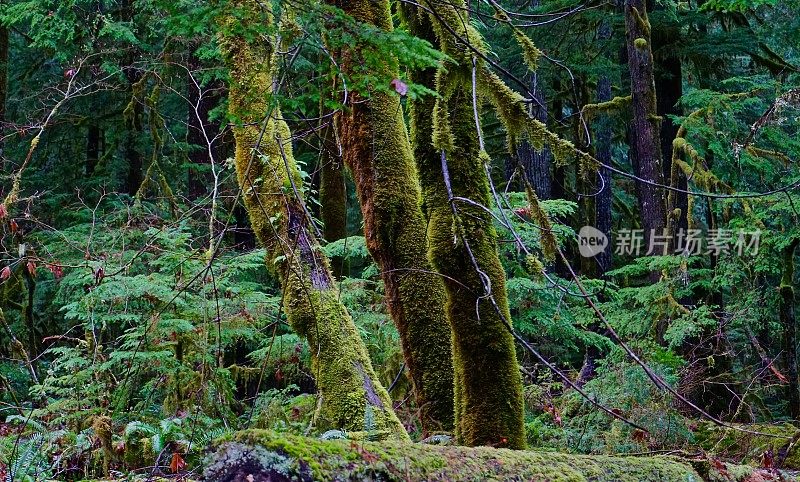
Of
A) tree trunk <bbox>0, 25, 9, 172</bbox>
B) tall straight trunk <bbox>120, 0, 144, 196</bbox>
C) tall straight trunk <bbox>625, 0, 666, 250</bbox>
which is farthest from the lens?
tall straight trunk <bbox>120, 0, 144, 196</bbox>

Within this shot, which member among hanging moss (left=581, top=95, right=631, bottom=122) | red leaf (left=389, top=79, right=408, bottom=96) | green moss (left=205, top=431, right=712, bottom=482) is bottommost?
green moss (left=205, top=431, right=712, bottom=482)

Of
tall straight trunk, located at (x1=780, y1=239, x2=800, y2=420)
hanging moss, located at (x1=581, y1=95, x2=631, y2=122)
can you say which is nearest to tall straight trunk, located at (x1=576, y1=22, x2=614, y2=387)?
hanging moss, located at (x1=581, y1=95, x2=631, y2=122)

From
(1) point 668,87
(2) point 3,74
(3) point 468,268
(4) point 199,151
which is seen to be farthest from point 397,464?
(4) point 199,151

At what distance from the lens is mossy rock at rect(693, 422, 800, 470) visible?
20.5 ft

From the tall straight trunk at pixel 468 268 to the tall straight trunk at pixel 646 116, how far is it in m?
6.90

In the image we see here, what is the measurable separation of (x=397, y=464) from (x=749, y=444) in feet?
19.5

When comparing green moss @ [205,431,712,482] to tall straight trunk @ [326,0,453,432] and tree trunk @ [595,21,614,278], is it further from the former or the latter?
tree trunk @ [595,21,614,278]

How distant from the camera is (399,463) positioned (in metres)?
2.44

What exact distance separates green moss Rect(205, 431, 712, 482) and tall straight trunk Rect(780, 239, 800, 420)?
24.8ft

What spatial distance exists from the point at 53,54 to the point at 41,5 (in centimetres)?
292

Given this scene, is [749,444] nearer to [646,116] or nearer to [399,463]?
[646,116]

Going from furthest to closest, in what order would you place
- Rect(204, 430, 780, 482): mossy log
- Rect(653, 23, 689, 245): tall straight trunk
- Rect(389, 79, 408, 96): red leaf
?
Rect(653, 23, 689, 245): tall straight trunk → Rect(389, 79, 408, 96): red leaf → Rect(204, 430, 780, 482): mossy log

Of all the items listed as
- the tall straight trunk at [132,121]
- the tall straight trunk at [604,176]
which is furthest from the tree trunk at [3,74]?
the tall straight trunk at [604,176]

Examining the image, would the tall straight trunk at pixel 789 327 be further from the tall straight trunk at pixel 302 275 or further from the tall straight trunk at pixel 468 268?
the tall straight trunk at pixel 468 268
